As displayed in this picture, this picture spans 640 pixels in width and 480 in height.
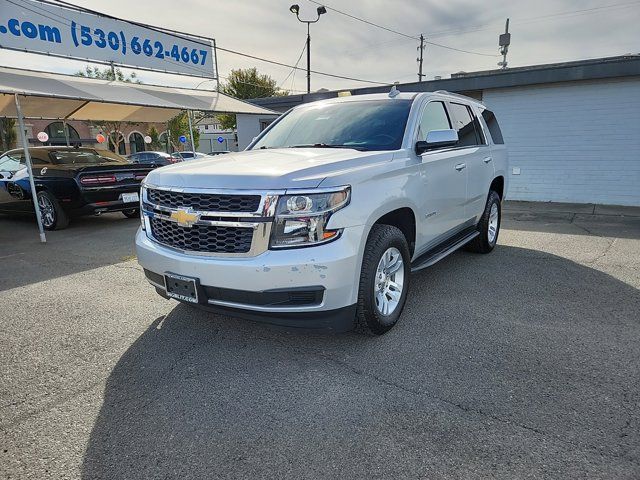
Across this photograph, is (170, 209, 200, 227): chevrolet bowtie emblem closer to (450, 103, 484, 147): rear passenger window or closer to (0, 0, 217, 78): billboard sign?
(450, 103, 484, 147): rear passenger window

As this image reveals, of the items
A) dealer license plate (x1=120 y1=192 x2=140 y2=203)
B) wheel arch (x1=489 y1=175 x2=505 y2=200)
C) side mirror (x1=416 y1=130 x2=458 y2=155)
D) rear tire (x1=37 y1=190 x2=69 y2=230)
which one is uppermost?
side mirror (x1=416 y1=130 x2=458 y2=155)

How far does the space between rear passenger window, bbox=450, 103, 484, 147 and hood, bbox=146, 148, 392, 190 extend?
1.81 meters

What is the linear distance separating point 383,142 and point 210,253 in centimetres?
175

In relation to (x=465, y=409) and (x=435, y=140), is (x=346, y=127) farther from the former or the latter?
(x=465, y=409)

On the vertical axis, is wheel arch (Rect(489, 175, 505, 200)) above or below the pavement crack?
above

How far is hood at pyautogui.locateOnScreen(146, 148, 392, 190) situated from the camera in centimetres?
262

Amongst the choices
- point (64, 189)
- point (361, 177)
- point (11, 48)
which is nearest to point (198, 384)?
point (361, 177)

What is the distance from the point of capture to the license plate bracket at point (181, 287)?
109 inches

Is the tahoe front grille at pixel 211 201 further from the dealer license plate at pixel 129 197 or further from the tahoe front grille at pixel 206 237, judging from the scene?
the dealer license plate at pixel 129 197

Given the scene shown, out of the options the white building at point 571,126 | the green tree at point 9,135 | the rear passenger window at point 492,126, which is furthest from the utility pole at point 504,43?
the green tree at point 9,135

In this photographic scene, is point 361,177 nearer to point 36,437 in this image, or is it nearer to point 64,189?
point 36,437

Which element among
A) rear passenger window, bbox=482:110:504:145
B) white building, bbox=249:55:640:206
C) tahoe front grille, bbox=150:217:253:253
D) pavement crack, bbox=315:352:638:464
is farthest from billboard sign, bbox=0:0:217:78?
pavement crack, bbox=315:352:638:464

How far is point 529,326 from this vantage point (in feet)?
11.3

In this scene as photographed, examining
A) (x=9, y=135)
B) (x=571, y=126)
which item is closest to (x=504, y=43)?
(x=571, y=126)
